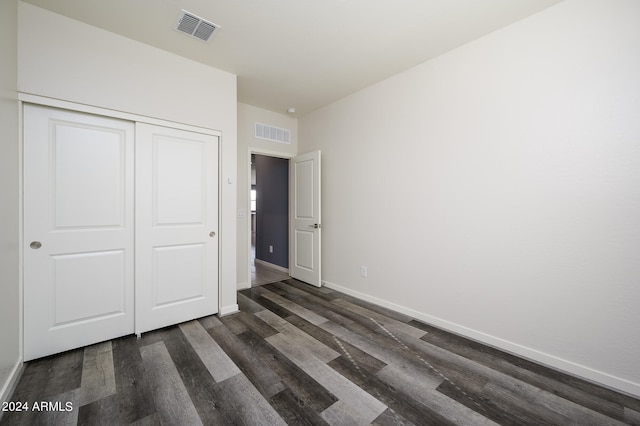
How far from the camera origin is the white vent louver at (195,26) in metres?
2.13

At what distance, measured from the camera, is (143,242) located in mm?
2512

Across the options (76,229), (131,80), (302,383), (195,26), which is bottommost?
(302,383)

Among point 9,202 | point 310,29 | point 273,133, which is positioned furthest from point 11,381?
point 273,133

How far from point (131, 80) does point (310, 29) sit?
173 cm

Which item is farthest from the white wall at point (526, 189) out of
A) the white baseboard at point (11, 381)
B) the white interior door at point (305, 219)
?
the white baseboard at point (11, 381)

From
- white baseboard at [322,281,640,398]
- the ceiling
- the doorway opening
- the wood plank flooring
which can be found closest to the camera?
the wood plank flooring

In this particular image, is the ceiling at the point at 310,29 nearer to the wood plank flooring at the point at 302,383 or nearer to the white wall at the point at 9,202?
the white wall at the point at 9,202

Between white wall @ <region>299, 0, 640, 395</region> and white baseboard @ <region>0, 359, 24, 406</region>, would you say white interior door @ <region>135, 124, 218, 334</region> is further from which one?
white wall @ <region>299, 0, 640, 395</region>

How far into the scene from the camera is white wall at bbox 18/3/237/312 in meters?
2.04

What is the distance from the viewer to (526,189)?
2.18 m

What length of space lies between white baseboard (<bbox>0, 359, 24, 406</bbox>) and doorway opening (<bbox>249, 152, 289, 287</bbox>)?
2824 mm

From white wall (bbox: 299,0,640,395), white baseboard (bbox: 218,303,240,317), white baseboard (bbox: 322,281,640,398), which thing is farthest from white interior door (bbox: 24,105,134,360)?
white baseboard (bbox: 322,281,640,398)

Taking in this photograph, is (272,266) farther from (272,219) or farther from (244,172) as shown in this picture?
(244,172)

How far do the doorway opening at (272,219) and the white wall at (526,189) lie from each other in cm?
222
